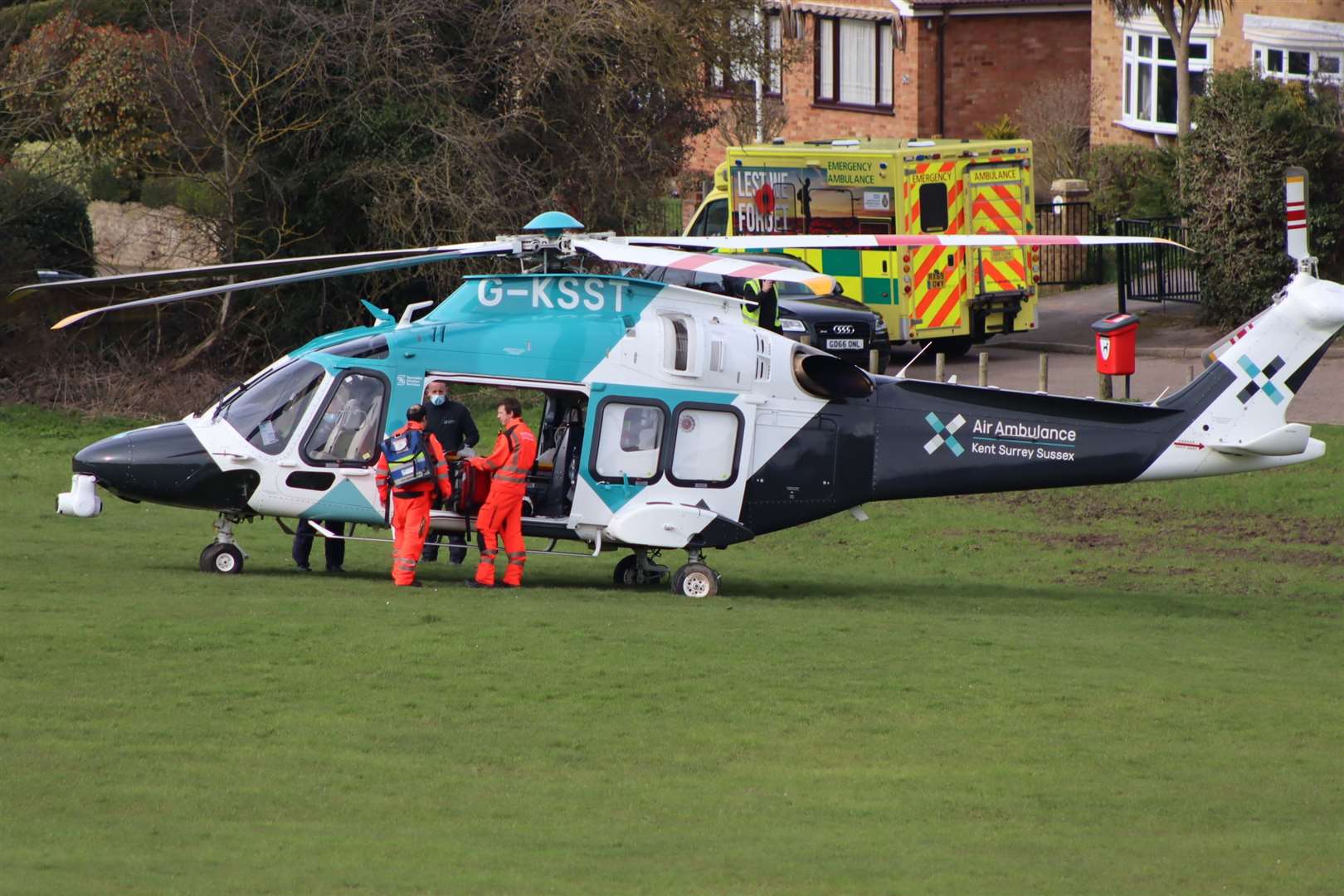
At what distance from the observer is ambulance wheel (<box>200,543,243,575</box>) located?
1569 centimetres

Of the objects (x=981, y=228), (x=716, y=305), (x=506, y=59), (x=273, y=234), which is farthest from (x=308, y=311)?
(x=716, y=305)

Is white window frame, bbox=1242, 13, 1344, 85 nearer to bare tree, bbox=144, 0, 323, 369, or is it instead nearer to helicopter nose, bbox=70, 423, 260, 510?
bare tree, bbox=144, 0, 323, 369

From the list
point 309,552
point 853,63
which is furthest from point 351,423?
point 853,63

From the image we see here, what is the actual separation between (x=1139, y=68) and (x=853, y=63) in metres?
9.92

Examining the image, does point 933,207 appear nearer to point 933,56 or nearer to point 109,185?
point 109,185

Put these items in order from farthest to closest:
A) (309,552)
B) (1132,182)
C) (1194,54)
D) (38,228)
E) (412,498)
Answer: (1194,54), (1132,182), (38,228), (309,552), (412,498)

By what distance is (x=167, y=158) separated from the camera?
28.4 metres

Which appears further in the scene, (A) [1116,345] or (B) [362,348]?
(A) [1116,345]

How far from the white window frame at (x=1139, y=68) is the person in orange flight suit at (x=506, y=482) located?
30.6m

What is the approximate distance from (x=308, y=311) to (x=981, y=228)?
11.6m

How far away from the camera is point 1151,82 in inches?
1666

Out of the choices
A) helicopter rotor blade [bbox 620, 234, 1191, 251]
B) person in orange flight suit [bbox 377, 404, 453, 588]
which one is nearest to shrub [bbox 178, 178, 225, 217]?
person in orange flight suit [bbox 377, 404, 453, 588]

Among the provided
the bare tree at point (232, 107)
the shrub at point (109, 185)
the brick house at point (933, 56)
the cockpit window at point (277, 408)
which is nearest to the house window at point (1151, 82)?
the brick house at point (933, 56)

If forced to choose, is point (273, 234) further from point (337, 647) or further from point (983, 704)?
point (983, 704)
